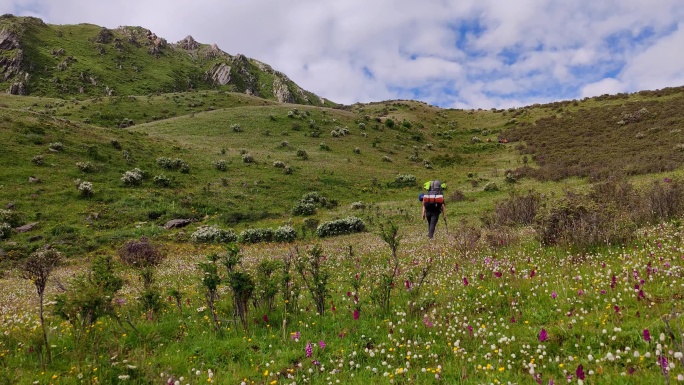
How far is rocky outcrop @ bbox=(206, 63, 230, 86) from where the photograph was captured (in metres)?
142

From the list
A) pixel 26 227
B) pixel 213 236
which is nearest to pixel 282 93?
pixel 26 227

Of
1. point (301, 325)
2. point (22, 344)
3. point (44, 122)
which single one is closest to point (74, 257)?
point (22, 344)

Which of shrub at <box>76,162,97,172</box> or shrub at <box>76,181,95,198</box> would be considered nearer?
shrub at <box>76,181,95,198</box>

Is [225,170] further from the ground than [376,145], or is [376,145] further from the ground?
[376,145]

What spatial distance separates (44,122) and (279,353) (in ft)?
145

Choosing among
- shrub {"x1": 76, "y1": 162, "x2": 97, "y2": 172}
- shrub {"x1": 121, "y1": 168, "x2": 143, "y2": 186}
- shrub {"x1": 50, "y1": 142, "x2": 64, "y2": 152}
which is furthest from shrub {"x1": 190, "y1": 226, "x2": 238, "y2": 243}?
shrub {"x1": 50, "y1": 142, "x2": 64, "y2": 152}

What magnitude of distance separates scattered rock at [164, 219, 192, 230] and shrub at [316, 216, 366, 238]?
987 centimetres

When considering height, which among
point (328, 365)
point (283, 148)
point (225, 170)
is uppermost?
point (283, 148)

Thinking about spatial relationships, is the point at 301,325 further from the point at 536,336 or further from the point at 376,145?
the point at 376,145

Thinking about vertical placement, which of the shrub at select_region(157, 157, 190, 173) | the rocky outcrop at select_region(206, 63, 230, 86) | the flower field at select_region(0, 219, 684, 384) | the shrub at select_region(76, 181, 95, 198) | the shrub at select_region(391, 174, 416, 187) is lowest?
the flower field at select_region(0, 219, 684, 384)

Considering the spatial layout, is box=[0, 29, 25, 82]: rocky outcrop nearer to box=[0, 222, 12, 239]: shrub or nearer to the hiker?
box=[0, 222, 12, 239]: shrub

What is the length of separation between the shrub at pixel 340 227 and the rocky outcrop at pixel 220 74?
133034mm

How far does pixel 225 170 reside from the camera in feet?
125

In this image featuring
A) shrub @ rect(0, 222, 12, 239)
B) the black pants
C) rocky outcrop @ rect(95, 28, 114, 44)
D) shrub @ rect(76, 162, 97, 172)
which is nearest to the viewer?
the black pants
